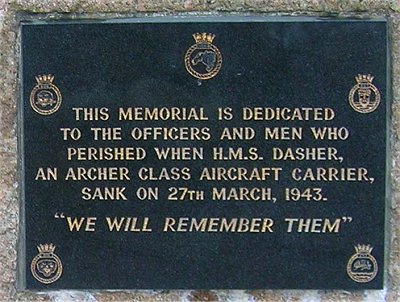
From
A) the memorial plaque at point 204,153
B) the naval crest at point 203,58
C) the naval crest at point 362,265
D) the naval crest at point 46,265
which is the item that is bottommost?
the naval crest at point 46,265

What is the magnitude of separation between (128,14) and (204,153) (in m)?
0.56

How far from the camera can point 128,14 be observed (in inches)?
87.0

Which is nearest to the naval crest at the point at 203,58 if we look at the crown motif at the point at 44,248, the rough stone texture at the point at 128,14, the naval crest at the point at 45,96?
the rough stone texture at the point at 128,14

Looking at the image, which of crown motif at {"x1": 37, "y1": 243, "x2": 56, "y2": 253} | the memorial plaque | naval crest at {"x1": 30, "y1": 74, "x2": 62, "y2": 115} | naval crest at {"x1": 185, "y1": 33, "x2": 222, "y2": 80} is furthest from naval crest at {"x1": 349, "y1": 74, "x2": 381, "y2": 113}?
crown motif at {"x1": 37, "y1": 243, "x2": 56, "y2": 253}

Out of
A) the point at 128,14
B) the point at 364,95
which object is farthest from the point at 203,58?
the point at 364,95

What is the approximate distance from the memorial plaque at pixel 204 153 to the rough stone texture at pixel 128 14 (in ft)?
0.14

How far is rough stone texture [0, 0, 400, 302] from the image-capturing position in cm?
219

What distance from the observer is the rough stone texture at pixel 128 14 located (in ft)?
7.17

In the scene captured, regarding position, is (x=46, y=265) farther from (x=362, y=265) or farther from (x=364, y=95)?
(x=364, y=95)

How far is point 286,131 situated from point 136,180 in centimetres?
55

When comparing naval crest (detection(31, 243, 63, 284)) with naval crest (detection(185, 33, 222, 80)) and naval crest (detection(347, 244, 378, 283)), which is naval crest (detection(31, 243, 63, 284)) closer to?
naval crest (detection(185, 33, 222, 80))

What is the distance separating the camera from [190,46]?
218 cm

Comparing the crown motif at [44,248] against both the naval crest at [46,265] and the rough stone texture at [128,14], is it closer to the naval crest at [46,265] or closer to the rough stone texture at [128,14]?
the naval crest at [46,265]

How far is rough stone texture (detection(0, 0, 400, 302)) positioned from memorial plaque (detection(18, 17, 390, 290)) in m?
0.04
